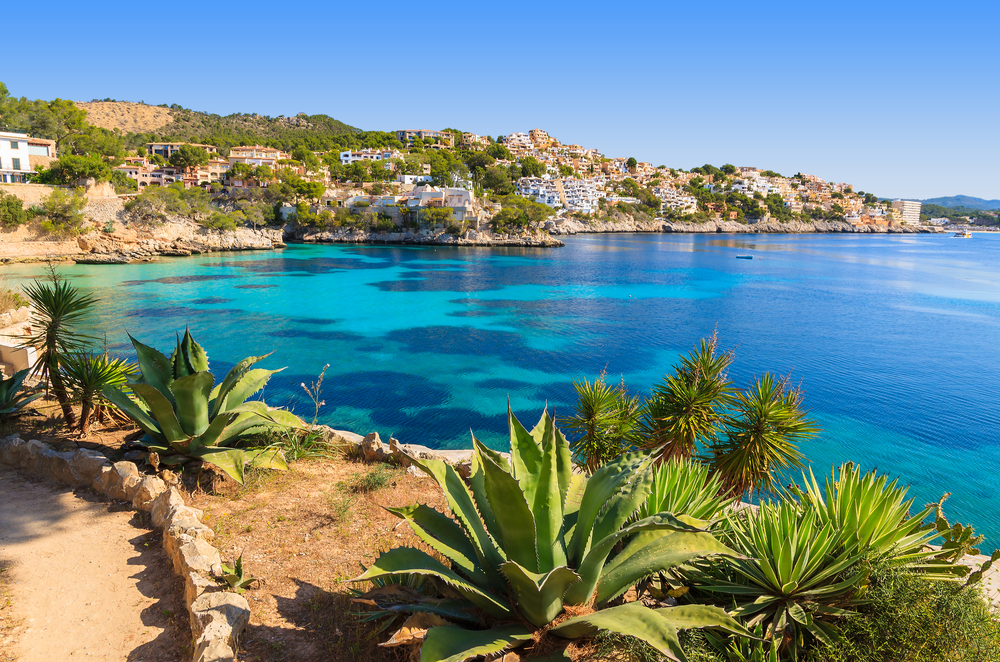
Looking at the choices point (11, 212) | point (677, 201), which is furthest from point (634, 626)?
point (677, 201)

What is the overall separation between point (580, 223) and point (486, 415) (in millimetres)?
100069

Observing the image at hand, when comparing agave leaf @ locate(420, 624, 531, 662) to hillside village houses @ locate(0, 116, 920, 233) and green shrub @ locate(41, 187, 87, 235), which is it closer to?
green shrub @ locate(41, 187, 87, 235)

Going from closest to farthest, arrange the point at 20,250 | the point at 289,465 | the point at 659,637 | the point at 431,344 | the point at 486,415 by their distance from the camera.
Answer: the point at 659,637 → the point at 289,465 → the point at 486,415 → the point at 431,344 → the point at 20,250

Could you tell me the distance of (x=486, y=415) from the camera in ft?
46.8

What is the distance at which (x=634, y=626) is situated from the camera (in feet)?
7.49

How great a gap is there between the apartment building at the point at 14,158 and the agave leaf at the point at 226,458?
202 feet

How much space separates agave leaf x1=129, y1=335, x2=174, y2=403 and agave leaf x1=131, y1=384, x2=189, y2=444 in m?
0.43

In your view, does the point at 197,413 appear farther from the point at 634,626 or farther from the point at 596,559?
the point at 634,626

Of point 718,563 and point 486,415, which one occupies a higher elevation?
point 718,563

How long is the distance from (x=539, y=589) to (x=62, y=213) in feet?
184

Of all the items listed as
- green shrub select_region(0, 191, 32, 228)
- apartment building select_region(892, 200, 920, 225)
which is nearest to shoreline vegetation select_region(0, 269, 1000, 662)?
green shrub select_region(0, 191, 32, 228)

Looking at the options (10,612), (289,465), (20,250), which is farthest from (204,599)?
(20,250)

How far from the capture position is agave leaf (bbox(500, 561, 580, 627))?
2357mm

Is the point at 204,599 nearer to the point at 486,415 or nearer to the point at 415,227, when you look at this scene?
the point at 486,415
